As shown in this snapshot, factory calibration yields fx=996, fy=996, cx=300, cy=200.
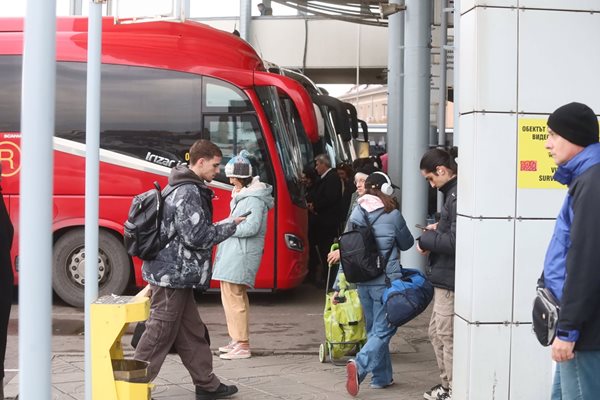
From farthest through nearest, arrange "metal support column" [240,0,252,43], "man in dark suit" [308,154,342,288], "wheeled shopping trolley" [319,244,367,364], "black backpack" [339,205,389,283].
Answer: "metal support column" [240,0,252,43] → "man in dark suit" [308,154,342,288] → "wheeled shopping trolley" [319,244,367,364] → "black backpack" [339,205,389,283]

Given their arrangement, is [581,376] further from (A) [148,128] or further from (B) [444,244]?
(A) [148,128]

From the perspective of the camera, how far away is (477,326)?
593cm

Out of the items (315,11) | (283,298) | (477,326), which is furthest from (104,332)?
(315,11)

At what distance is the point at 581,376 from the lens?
4.15m

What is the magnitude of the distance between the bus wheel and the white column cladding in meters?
6.39

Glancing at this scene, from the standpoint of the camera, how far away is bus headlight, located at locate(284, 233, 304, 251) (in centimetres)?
1161

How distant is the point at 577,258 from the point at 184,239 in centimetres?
319

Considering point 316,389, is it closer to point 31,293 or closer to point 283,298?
point 31,293

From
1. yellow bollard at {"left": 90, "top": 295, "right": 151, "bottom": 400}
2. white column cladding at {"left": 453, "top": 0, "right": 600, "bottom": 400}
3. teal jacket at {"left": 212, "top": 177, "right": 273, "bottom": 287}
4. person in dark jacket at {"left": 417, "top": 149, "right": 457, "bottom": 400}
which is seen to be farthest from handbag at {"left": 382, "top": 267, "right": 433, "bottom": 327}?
yellow bollard at {"left": 90, "top": 295, "right": 151, "bottom": 400}

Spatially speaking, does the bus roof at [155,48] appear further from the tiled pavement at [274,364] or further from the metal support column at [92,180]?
the metal support column at [92,180]

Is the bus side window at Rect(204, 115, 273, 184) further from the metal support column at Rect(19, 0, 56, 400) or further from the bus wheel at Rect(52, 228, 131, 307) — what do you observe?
the metal support column at Rect(19, 0, 56, 400)

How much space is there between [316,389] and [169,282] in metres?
1.53

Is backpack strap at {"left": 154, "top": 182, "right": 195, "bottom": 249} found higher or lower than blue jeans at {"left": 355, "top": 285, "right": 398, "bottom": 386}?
higher

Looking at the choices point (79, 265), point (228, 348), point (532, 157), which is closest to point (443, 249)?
point (532, 157)
